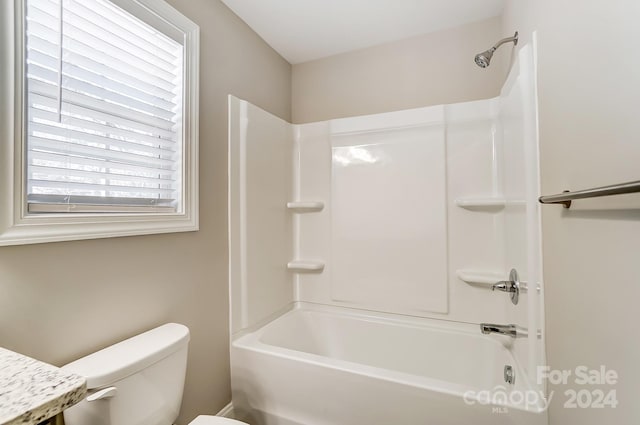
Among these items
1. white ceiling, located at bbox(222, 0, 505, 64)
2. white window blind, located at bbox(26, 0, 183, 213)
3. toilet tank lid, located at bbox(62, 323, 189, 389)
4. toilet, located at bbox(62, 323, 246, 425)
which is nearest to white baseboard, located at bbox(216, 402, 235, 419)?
toilet, located at bbox(62, 323, 246, 425)

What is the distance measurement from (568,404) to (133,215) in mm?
1729

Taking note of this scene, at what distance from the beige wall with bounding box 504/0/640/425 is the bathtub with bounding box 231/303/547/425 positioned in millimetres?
299

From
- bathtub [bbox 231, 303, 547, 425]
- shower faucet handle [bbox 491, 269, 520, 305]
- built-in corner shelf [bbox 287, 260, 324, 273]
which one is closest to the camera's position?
bathtub [bbox 231, 303, 547, 425]

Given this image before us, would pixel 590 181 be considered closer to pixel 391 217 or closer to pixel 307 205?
pixel 391 217

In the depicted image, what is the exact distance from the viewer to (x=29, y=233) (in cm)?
88

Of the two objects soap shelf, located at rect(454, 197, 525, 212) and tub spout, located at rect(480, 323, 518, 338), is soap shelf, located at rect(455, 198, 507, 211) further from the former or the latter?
tub spout, located at rect(480, 323, 518, 338)

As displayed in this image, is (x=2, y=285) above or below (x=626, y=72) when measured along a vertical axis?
below

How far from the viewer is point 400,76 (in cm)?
211

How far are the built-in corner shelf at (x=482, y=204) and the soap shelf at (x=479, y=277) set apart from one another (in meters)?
0.40

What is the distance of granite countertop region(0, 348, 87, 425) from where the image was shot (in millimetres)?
455

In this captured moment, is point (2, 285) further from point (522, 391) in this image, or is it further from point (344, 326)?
point (522, 391)

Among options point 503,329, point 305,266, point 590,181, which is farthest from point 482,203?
point 305,266

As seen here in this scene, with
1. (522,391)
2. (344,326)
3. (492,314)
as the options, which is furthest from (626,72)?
(344,326)

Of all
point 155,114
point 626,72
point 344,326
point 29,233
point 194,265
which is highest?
point 155,114
